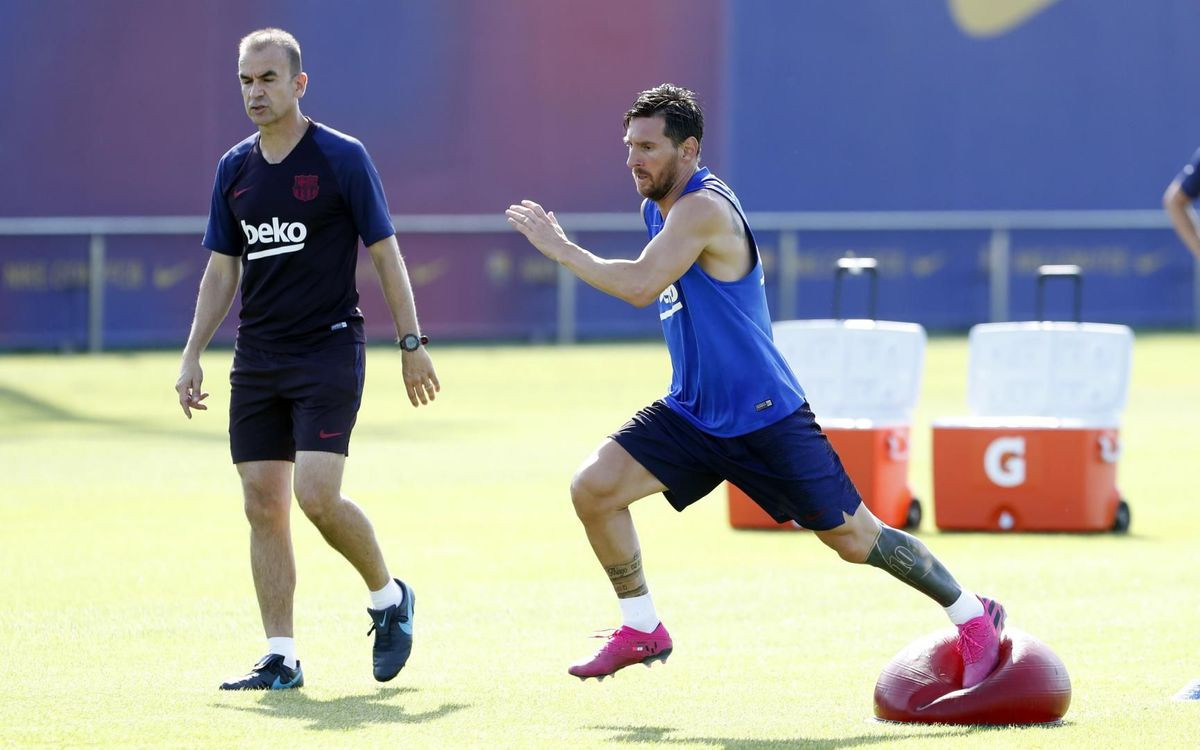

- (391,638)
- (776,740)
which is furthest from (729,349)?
(391,638)

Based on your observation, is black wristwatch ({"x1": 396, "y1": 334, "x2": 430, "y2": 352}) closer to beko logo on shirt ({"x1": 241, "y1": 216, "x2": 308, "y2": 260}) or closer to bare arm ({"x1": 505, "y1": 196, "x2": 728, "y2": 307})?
beko logo on shirt ({"x1": 241, "y1": 216, "x2": 308, "y2": 260})

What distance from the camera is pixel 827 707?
6.96m

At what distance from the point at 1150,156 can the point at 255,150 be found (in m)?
24.7

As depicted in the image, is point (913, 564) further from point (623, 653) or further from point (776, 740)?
point (623, 653)

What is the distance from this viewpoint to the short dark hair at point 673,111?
22.8ft

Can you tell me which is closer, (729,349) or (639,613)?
(729,349)

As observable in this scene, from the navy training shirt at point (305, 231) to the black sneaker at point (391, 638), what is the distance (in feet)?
3.18

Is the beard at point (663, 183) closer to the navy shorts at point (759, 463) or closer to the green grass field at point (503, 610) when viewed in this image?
the navy shorts at point (759, 463)

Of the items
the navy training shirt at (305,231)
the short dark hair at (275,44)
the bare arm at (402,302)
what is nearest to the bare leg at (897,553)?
the bare arm at (402,302)

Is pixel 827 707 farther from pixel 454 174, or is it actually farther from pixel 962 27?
pixel 962 27

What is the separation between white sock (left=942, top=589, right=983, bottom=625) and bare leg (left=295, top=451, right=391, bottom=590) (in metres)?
2.01

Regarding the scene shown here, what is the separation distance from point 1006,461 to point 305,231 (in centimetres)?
558

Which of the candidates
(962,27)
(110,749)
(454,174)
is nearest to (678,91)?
(110,749)

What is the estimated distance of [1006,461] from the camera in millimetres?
11828
